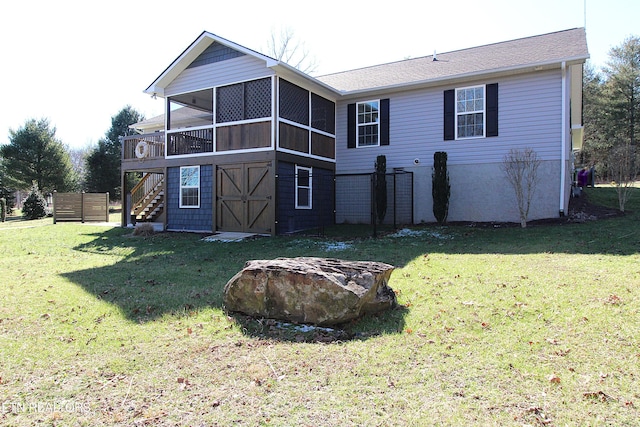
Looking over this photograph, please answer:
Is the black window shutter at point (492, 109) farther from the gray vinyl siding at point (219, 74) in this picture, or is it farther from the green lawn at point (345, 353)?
the gray vinyl siding at point (219, 74)

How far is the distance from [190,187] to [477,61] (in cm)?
1051

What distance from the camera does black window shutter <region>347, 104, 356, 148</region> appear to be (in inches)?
564

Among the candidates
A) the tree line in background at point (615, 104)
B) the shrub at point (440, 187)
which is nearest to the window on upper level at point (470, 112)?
the shrub at point (440, 187)

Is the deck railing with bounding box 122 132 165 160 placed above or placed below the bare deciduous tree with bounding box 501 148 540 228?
above

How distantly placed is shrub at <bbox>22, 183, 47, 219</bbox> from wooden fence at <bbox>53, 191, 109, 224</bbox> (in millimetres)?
7416

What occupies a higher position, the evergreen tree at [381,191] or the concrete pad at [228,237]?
the evergreen tree at [381,191]

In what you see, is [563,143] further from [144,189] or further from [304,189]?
[144,189]

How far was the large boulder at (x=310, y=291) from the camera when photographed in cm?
421

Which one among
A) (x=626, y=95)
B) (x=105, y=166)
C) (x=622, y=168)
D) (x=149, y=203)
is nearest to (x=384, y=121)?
(x=622, y=168)

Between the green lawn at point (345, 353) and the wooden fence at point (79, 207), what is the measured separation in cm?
1243

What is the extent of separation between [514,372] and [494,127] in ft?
34.4

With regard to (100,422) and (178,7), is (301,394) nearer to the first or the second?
(100,422)

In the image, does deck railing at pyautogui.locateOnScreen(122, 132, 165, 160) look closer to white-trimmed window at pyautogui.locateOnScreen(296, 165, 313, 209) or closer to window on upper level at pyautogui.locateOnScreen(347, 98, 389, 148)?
white-trimmed window at pyautogui.locateOnScreen(296, 165, 313, 209)

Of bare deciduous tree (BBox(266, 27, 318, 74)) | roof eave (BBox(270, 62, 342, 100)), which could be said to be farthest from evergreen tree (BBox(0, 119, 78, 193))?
roof eave (BBox(270, 62, 342, 100))
